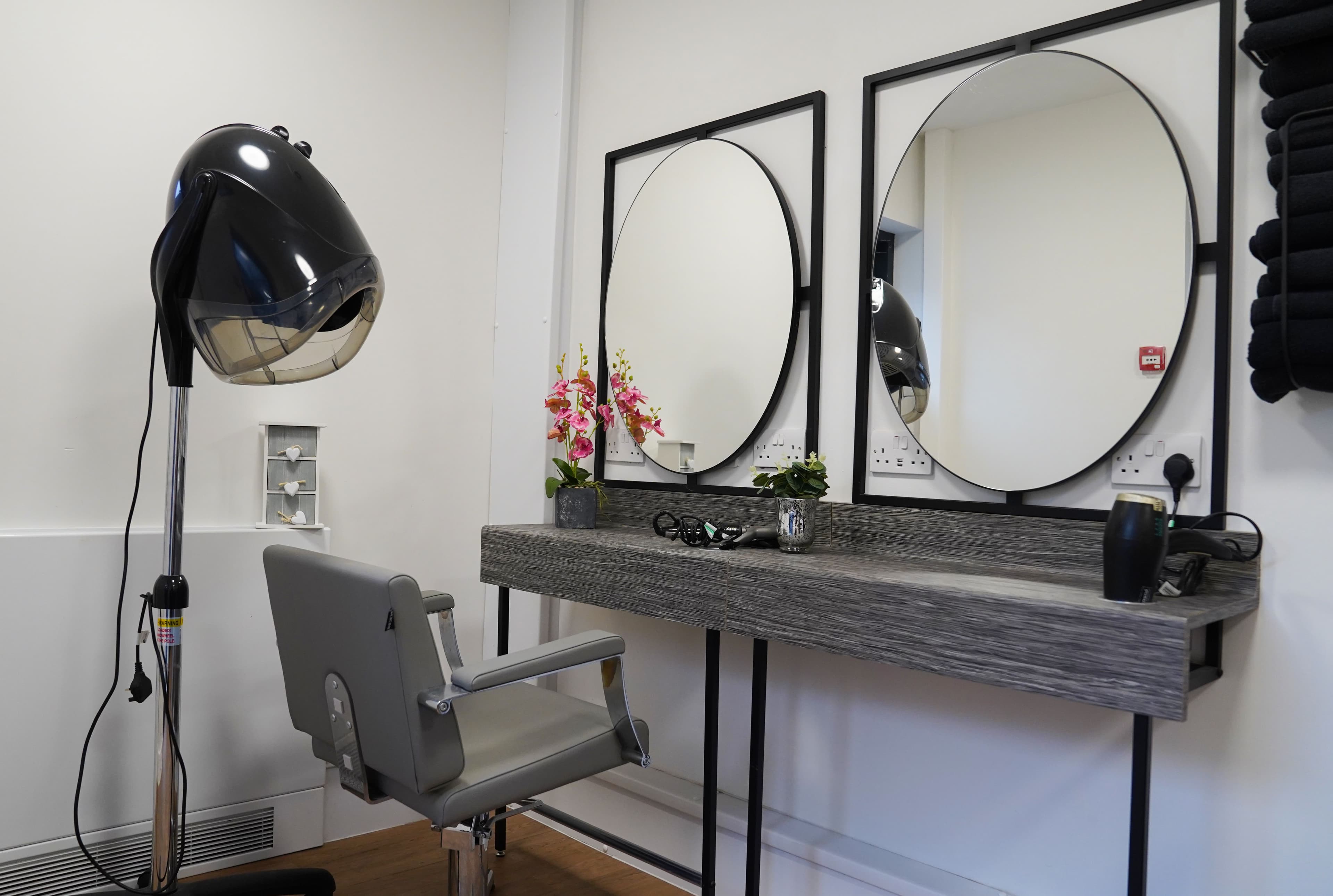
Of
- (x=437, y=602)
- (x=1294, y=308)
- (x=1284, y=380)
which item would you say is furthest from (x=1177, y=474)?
(x=437, y=602)

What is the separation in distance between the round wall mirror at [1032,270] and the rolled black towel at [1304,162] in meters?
0.18

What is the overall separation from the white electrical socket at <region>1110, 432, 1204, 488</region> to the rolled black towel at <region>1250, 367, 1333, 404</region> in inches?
5.7

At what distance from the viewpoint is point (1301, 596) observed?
1483mm

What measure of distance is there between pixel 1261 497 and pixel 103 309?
2483 mm

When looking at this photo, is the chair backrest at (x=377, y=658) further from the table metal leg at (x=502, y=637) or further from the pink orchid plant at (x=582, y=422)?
the pink orchid plant at (x=582, y=422)

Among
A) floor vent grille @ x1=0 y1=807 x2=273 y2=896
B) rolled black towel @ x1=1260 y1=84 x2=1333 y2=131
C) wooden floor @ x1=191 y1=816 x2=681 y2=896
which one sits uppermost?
rolled black towel @ x1=1260 y1=84 x2=1333 y2=131

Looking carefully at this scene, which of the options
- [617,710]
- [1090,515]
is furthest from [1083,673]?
[617,710]

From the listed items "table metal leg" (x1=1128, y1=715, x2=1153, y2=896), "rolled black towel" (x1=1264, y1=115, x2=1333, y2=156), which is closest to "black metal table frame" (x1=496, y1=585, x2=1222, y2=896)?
"table metal leg" (x1=1128, y1=715, x2=1153, y2=896)

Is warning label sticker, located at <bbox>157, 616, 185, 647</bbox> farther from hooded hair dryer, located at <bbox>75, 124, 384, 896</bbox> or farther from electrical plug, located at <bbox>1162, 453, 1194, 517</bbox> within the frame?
electrical plug, located at <bbox>1162, 453, 1194, 517</bbox>

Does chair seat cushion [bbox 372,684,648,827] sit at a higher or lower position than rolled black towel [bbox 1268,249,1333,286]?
lower

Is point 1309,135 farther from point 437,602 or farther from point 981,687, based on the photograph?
point 437,602

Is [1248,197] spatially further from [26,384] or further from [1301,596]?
[26,384]

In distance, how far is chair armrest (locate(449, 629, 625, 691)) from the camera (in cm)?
146

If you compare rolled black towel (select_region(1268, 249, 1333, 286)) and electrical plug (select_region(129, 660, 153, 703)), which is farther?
electrical plug (select_region(129, 660, 153, 703))
